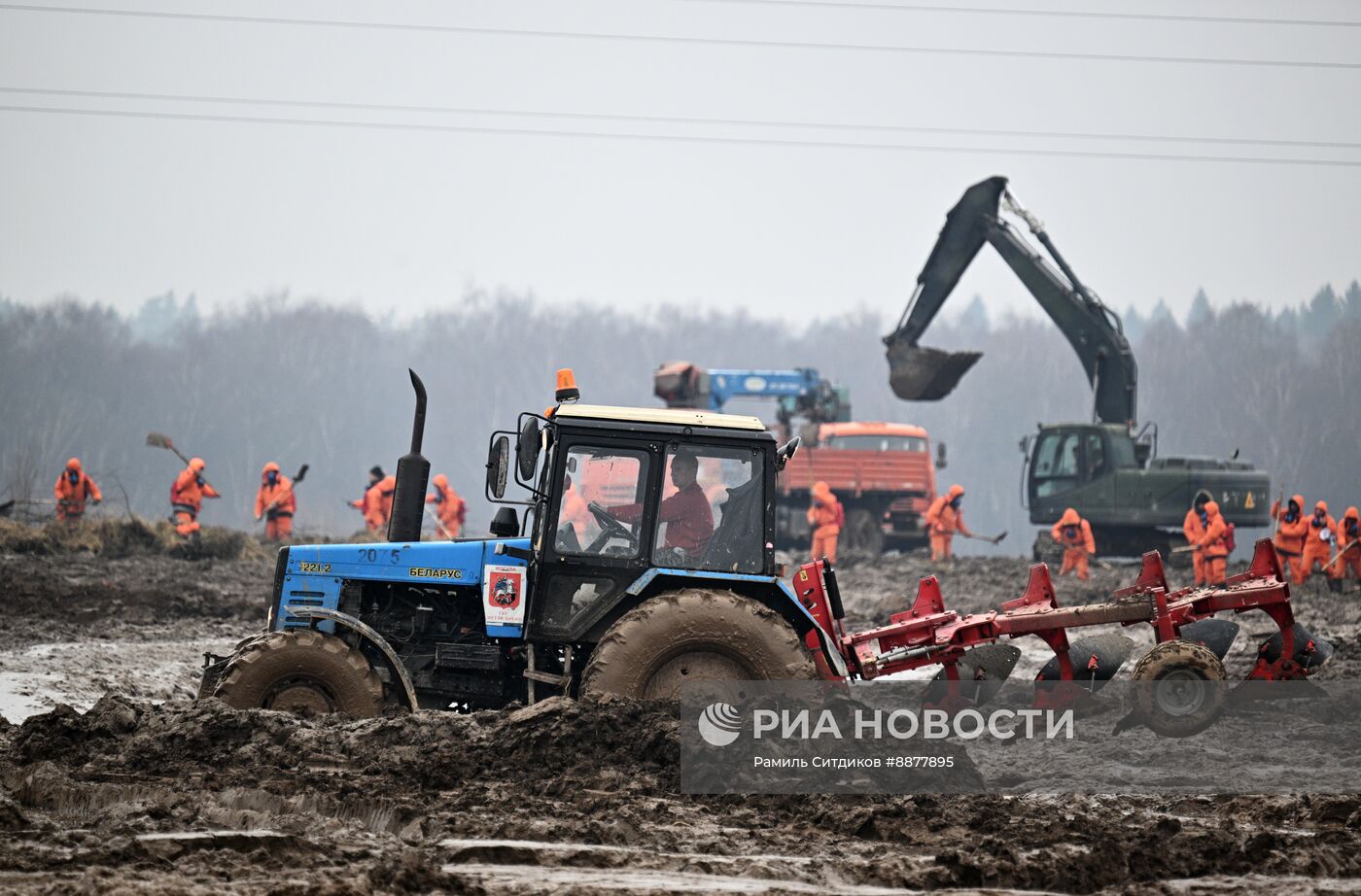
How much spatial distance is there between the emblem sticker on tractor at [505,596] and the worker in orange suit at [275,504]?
51.7 feet

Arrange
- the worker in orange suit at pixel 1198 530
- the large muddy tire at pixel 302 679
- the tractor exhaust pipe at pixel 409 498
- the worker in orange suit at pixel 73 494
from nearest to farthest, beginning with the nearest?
1. the large muddy tire at pixel 302 679
2. the tractor exhaust pipe at pixel 409 498
3. the worker in orange suit at pixel 1198 530
4. the worker in orange suit at pixel 73 494

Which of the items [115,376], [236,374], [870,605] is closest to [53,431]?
[115,376]

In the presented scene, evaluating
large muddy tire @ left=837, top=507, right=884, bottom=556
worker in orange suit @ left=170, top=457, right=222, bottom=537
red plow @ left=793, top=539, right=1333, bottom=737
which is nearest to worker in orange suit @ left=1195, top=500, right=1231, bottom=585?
large muddy tire @ left=837, top=507, right=884, bottom=556

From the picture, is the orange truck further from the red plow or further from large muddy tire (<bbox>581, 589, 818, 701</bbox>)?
large muddy tire (<bbox>581, 589, 818, 701</bbox>)

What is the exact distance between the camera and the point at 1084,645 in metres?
10.5

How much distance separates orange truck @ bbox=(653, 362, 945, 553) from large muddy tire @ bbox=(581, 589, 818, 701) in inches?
853

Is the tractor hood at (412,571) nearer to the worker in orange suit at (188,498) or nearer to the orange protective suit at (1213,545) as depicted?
the worker in orange suit at (188,498)

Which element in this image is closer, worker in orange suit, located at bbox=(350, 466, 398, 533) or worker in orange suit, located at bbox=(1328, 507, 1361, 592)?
worker in orange suit, located at bbox=(1328, 507, 1361, 592)

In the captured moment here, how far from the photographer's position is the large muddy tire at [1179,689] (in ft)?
32.2

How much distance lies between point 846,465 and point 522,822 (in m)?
24.2

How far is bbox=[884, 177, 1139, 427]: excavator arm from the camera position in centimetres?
2567

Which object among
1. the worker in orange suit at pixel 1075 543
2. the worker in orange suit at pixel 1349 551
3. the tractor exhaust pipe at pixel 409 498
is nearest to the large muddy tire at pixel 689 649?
the tractor exhaust pipe at pixel 409 498

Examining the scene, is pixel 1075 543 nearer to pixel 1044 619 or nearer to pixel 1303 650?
pixel 1303 650

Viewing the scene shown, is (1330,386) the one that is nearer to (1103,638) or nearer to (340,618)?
(1103,638)
